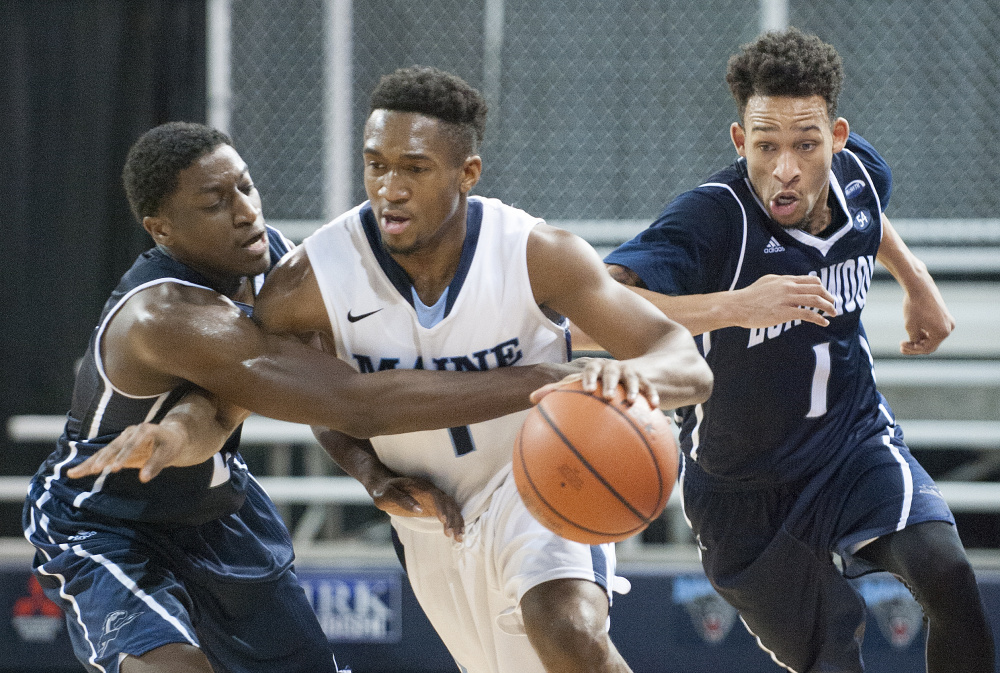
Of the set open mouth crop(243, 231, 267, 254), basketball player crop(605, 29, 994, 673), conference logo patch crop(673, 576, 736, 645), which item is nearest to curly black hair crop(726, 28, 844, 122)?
basketball player crop(605, 29, 994, 673)

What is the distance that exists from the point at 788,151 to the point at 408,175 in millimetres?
1150

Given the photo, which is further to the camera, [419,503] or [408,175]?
[419,503]

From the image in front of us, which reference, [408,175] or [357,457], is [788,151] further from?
[357,457]

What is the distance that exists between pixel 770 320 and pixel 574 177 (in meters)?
2.75

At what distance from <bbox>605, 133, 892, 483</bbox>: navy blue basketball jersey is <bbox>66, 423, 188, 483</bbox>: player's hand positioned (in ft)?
4.30

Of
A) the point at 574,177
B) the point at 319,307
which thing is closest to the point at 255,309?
the point at 319,307

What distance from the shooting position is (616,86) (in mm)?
5559

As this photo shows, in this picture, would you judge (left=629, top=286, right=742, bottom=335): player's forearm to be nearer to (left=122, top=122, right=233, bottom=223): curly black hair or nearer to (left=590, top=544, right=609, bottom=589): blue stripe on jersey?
(left=590, top=544, right=609, bottom=589): blue stripe on jersey

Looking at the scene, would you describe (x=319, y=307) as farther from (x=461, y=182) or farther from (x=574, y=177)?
(x=574, y=177)

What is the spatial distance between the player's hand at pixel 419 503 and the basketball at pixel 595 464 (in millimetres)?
408

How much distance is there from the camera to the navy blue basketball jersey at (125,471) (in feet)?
9.76

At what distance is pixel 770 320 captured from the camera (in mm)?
2959

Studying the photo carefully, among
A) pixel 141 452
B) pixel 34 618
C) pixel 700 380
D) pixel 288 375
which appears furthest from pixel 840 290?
pixel 34 618

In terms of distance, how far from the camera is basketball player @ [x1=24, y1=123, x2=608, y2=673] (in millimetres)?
2748
